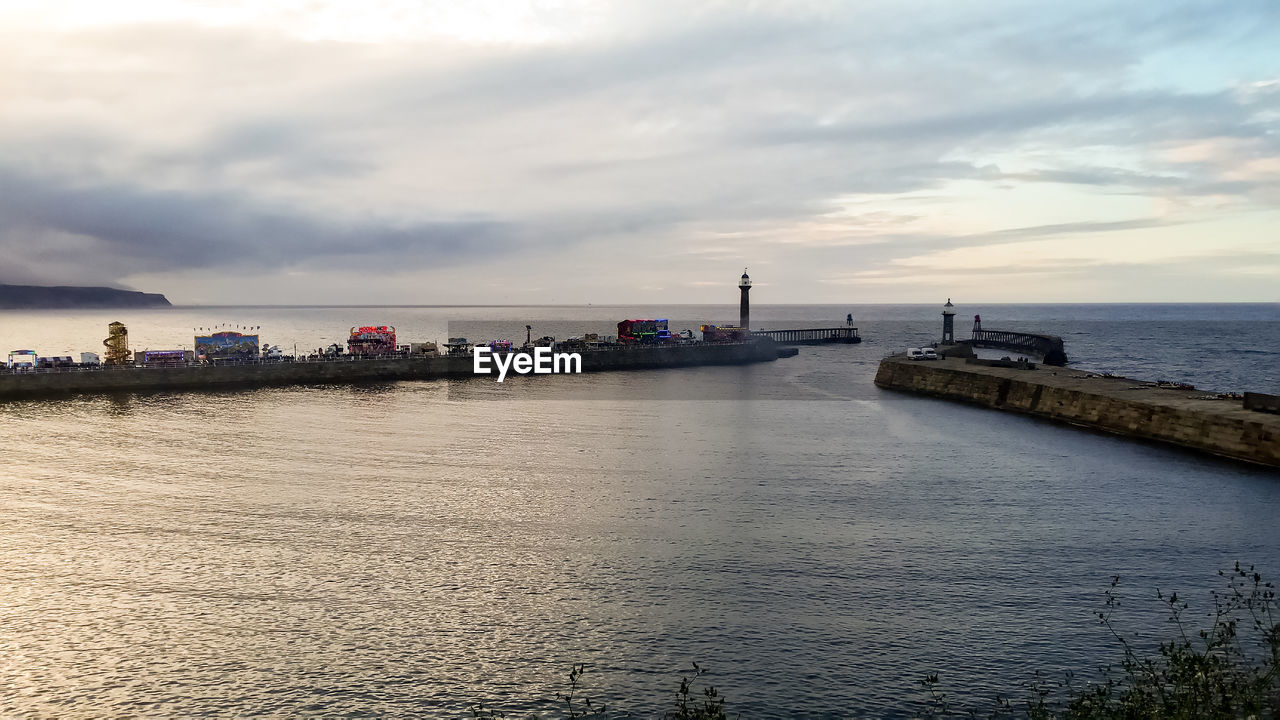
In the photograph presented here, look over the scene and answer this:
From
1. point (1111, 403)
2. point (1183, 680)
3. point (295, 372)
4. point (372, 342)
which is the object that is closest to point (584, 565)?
point (1183, 680)

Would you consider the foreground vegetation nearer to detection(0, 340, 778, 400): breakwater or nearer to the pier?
detection(0, 340, 778, 400): breakwater


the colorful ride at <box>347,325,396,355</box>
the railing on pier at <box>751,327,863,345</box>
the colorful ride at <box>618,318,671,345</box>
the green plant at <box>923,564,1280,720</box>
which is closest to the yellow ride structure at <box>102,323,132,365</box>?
the colorful ride at <box>347,325,396,355</box>

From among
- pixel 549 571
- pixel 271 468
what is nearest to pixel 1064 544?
pixel 549 571

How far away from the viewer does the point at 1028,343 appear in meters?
138

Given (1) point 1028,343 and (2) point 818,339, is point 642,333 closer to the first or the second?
(2) point 818,339

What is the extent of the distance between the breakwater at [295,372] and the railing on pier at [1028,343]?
4605cm

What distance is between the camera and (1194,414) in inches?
1880

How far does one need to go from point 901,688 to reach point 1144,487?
26188 millimetres

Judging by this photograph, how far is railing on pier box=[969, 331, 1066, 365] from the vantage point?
107 m

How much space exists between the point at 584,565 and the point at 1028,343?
13249 cm

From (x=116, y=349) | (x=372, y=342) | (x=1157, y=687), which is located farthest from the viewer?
(x=372, y=342)

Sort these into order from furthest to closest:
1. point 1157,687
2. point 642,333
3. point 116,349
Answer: point 642,333, point 116,349, point 1157,687

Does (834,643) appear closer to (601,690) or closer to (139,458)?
(601,690)

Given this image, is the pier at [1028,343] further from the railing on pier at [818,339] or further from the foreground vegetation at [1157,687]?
the foreground vegetation at [1157,687]
